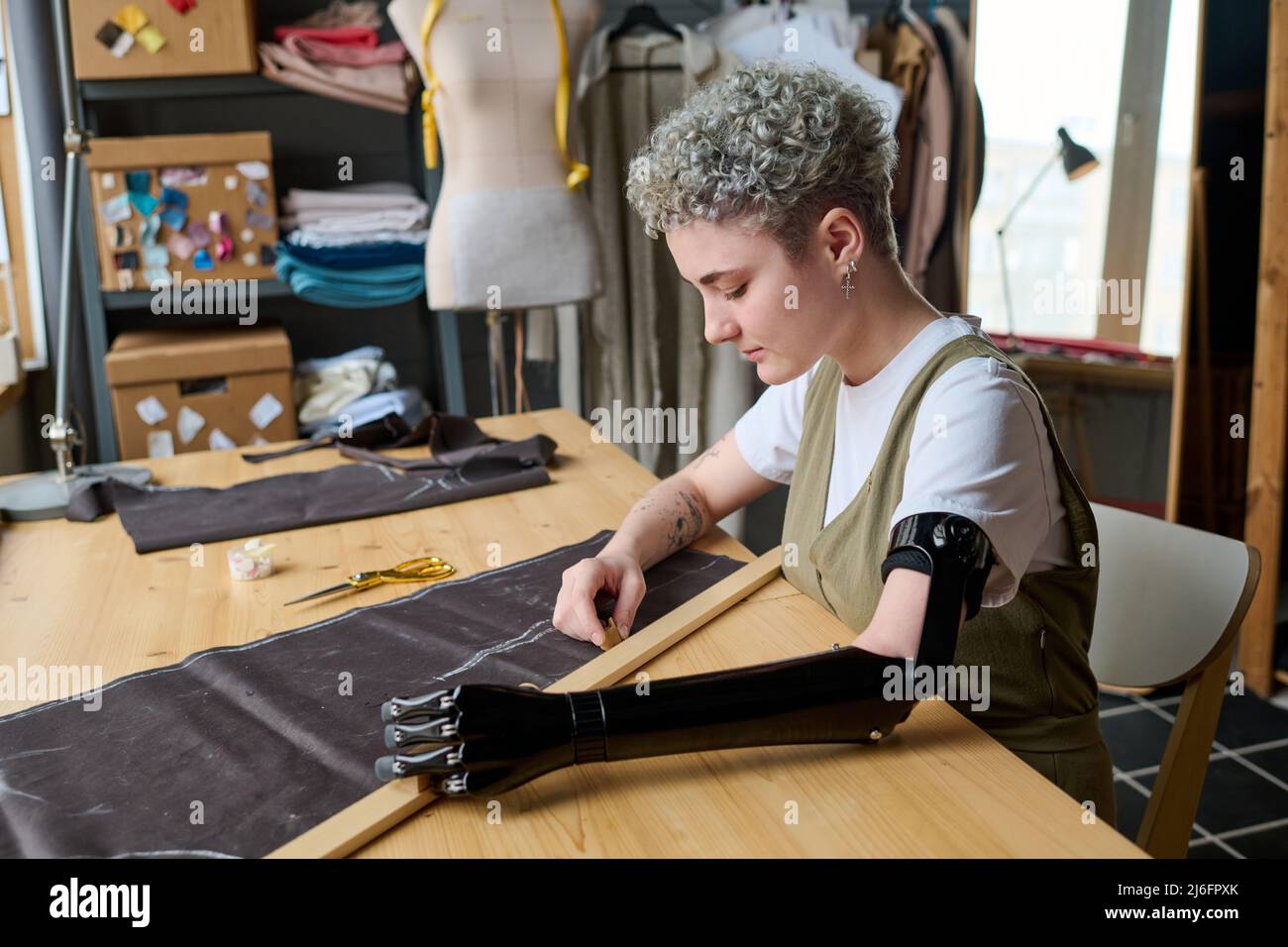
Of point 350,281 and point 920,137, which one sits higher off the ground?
point 920,137

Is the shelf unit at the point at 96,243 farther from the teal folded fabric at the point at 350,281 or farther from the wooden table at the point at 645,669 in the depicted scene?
the wooden table at the point at 645,669

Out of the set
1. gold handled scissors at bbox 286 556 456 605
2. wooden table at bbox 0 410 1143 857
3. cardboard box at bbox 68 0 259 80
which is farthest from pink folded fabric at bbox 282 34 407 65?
gold handled scissors at bbox 286 556 456 605

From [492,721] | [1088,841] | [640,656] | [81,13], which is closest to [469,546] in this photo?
[640,656]

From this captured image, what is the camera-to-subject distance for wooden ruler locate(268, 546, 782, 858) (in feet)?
3.05

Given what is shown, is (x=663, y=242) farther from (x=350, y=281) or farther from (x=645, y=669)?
(x=645, y=669)

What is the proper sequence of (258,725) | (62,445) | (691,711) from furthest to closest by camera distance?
(62,445) → (258,725) → (691,711)

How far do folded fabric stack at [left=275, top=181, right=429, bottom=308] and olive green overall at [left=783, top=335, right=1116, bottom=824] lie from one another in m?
1.86

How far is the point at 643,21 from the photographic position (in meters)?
3.12

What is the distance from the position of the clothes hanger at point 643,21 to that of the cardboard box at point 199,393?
3.98ft

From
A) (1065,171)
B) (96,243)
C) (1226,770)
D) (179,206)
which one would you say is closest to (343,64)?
(179,206)

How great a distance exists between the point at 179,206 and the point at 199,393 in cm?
44

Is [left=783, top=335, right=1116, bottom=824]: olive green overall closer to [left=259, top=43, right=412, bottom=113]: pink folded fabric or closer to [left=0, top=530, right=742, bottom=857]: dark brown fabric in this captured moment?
[left=0, top=530, right=742, bottom=857]: dark brown fabric
